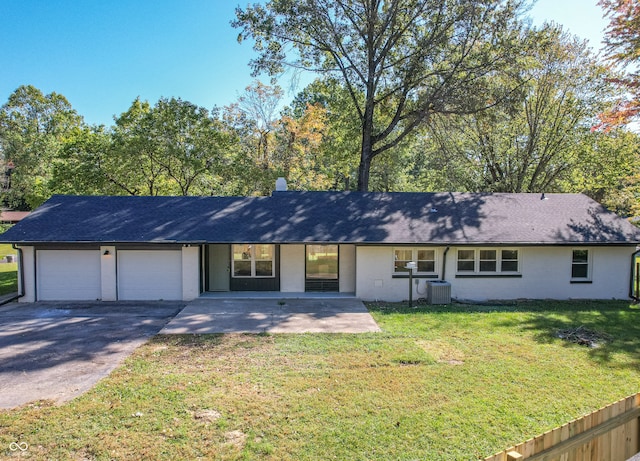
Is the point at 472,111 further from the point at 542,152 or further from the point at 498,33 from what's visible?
the point at 542,152

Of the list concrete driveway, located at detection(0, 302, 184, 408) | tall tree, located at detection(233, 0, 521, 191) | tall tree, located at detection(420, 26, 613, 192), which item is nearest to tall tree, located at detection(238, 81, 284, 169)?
tall tree, located at detection(233, 0, 521, 191)

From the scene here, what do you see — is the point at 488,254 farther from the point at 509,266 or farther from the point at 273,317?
the point at 273,317

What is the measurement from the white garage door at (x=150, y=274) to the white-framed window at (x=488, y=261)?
10.3m

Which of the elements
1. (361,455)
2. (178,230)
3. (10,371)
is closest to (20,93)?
(178,230)

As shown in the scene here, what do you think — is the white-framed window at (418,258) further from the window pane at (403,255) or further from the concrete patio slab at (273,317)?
the concrete patio slab at (273,317)

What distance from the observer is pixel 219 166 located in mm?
23797

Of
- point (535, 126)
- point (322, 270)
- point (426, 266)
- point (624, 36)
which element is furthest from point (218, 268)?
point (535, 126)

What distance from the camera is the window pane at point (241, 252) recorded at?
14.1 meters

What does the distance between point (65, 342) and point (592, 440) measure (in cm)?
1000

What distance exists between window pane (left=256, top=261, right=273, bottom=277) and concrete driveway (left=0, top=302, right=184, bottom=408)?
3.08 meters

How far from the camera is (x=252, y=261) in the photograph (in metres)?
14.1

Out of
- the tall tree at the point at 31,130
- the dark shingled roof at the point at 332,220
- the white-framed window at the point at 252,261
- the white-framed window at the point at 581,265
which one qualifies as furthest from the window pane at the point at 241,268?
the tall tree at the point at 31,130

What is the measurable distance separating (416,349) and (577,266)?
31.9 feet

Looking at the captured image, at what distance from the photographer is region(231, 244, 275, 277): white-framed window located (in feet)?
46.1
